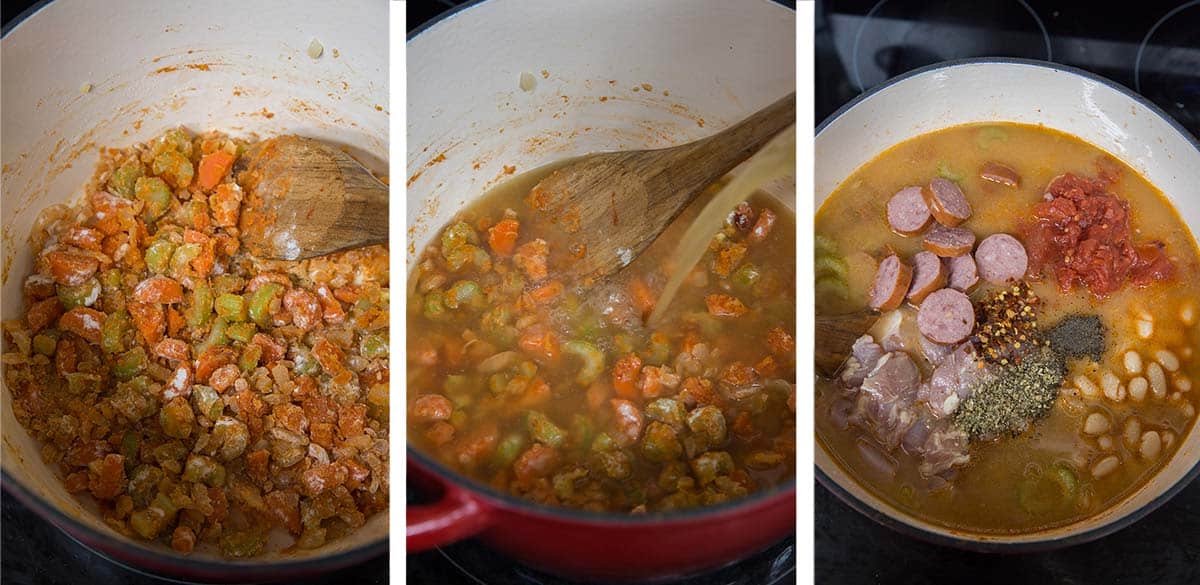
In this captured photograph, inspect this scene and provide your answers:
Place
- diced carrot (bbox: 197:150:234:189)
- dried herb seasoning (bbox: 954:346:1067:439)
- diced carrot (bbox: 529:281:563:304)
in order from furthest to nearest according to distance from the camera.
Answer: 1. diced carrot (bbox: 197:150:234:189)
2. diced carrot (bbox: 529:281:563:304)
3. dried herb seasoning (bbox: 954:346:1067:439)

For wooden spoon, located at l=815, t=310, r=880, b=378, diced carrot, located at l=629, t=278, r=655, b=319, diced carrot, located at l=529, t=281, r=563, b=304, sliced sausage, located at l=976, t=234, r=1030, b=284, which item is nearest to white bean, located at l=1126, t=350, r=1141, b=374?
sliced sausage, located at l=976, t=234, r=1030, b=284

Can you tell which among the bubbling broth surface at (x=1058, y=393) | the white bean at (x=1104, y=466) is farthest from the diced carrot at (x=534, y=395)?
the white bean at (x=1104, y=466)

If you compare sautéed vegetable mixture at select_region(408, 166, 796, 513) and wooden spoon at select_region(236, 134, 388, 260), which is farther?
wooden spoon at select_region(236, 134, 388, 260)

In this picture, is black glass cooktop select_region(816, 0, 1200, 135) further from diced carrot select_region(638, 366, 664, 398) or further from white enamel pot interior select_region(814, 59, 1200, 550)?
diced carrot select_region(638, 366, 664, 398)

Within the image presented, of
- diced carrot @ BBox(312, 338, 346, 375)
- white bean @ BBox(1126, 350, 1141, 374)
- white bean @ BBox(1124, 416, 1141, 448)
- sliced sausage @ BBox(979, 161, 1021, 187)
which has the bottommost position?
white bean @ BBox(1124, 416, 1141, 448)

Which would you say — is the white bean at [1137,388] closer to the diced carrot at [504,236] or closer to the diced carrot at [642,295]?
the diced carrot at [642,295]

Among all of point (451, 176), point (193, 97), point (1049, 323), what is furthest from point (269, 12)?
point (1049, 323)

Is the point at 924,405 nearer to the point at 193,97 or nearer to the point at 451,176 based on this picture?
the point at 451,176
